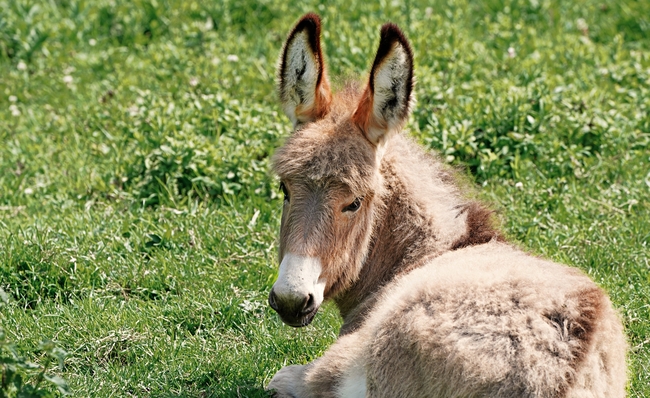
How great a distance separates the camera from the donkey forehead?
4.71 m

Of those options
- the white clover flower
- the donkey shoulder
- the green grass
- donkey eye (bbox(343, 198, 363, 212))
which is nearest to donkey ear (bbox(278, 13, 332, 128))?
donkey eye (bbox(343, 198, 363, 212))

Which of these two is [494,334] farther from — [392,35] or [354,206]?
[392,35]

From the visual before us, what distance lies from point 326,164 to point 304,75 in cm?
66

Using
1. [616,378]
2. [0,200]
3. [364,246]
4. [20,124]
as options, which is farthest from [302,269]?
[20,124]

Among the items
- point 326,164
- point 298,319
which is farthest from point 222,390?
point 326,164

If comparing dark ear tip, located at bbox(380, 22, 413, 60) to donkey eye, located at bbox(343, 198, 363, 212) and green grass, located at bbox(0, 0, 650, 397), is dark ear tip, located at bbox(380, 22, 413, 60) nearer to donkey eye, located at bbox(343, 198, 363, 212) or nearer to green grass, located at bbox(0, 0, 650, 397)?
donkey eye, located at bbox(343, 198, 363, 212)

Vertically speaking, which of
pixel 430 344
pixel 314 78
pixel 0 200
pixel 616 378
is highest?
pixel 314 78

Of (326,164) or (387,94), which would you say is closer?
(326,164)

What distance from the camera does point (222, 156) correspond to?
7.39 m

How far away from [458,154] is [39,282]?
3498 mm

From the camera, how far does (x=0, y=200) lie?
739cm

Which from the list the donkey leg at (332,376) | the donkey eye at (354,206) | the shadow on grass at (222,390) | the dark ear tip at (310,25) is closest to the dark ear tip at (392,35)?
the dark ear tip at (310,25)

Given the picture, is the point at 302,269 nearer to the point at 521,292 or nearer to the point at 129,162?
the point at 521,292

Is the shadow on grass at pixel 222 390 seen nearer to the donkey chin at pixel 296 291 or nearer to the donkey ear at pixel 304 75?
the donkey chin at pixel 296 291
